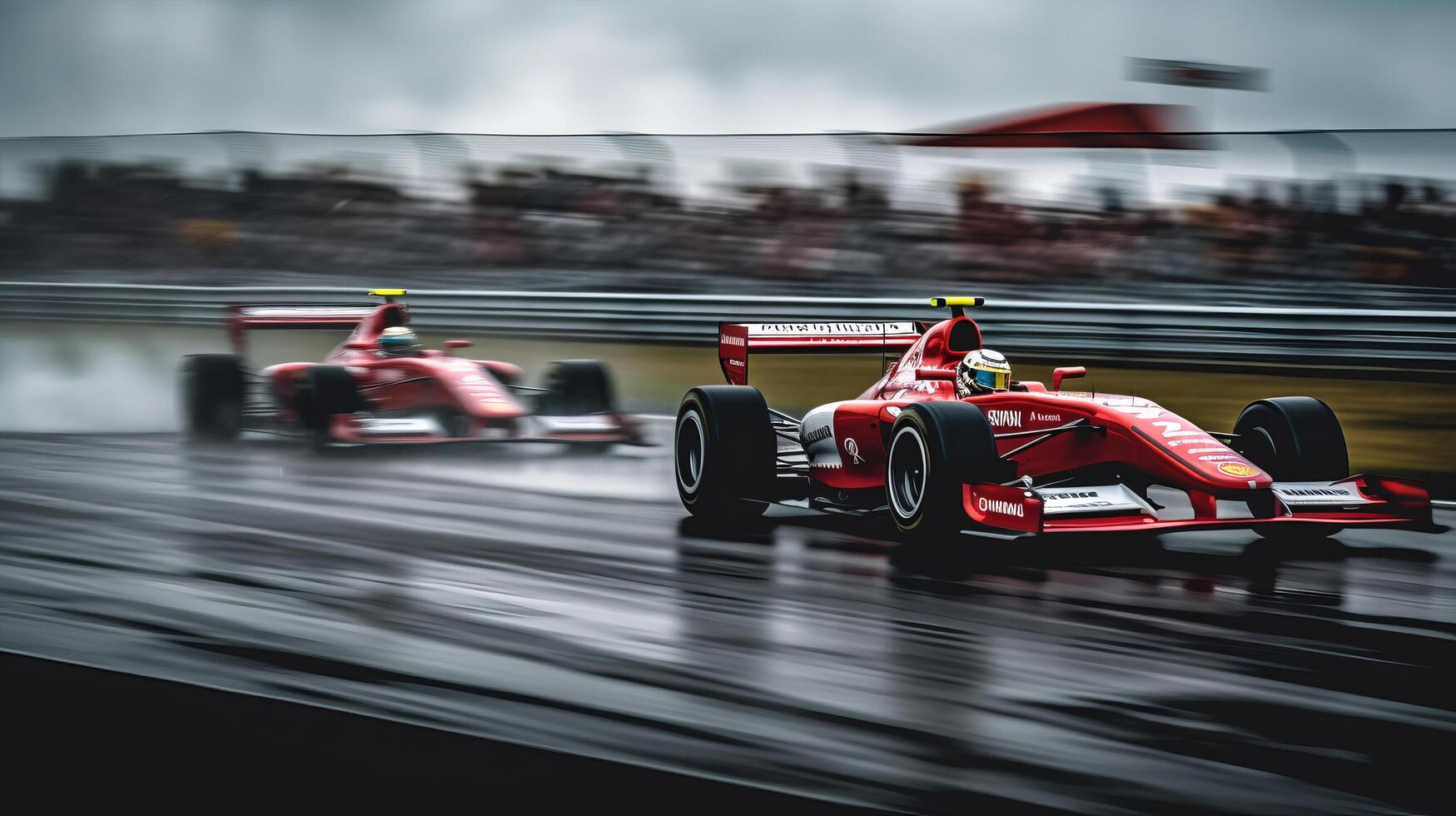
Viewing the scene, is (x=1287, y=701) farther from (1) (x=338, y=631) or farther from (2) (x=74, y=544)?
(2) (x=74, y=544)

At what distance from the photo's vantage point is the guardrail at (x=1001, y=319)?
35.6 ft

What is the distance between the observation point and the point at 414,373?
1116 cm

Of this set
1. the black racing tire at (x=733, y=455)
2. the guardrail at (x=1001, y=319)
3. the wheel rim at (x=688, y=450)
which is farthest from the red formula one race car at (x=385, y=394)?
the black racing tire at (x=733, y=455)

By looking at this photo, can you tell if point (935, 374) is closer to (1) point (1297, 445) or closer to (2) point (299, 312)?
(1) point (1297, 445)

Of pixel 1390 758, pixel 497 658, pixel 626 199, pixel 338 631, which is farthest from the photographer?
pixel 626 199

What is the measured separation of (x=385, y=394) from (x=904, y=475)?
542cm

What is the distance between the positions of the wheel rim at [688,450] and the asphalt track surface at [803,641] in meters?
0.41

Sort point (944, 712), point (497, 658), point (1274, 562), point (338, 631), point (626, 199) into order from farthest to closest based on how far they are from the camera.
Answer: point (626, 199) < point (1274, 562) < point (338, 631) < point (497, 658) < point (944, 712)

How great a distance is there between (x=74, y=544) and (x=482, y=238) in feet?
37.4

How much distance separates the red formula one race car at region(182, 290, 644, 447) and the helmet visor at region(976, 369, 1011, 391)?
156 inches

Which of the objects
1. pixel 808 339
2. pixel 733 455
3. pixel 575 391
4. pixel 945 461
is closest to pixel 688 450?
pixel 733 455

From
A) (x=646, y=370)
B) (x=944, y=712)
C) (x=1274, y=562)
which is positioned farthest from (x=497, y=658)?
(x=646, y=370)

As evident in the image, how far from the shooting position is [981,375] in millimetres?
7512

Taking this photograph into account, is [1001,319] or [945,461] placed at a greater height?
[1001,319]
